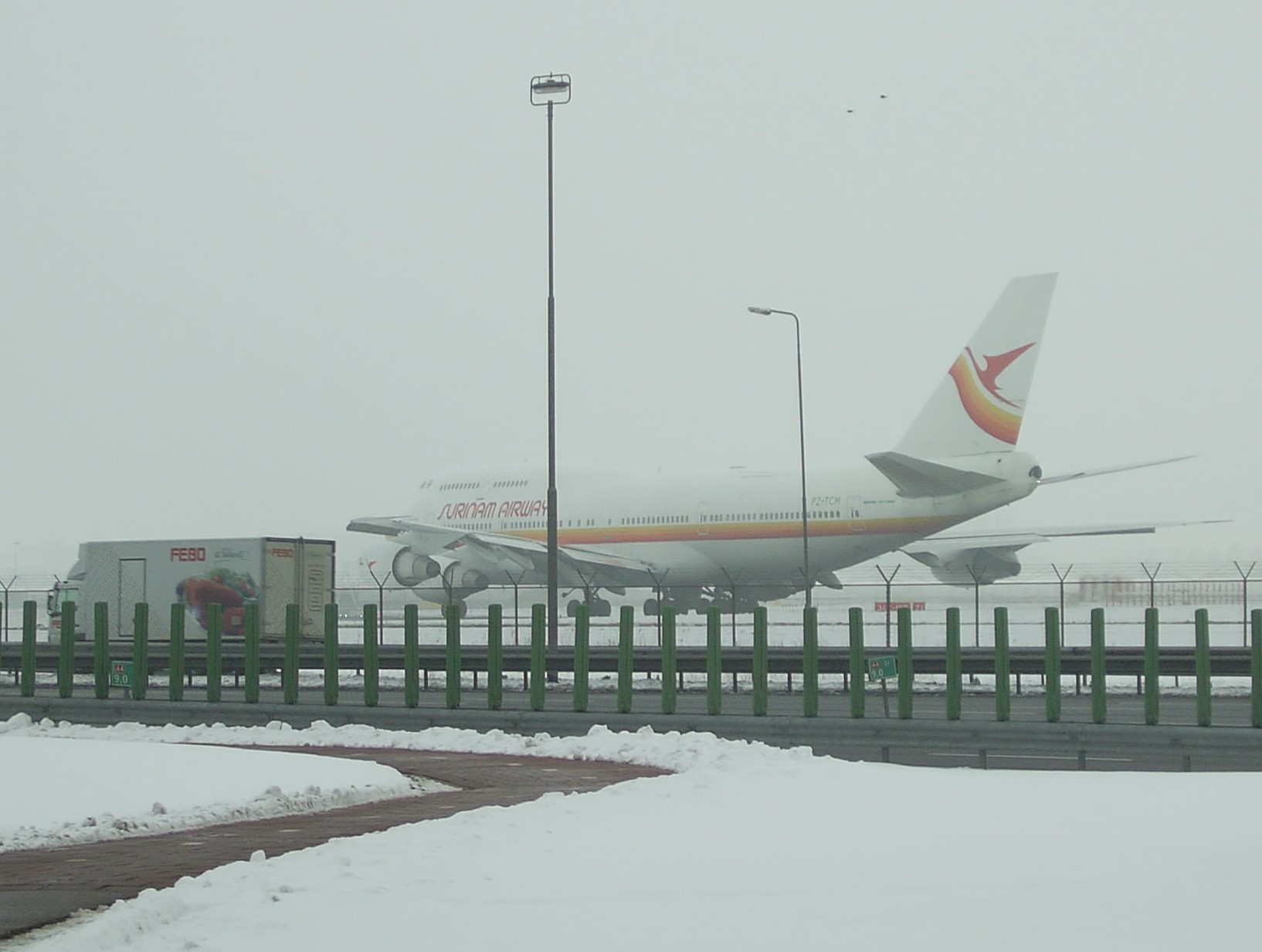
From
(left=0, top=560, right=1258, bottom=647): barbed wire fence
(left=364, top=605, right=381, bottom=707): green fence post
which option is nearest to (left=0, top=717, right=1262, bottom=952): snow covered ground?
(left=364, top=605, right=381, bottom=707): green fence post

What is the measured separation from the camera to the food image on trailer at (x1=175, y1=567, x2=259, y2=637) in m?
29.0

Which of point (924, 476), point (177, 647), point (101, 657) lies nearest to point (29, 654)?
point (101, 657)

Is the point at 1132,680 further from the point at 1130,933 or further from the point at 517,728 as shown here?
the point at 1130,933

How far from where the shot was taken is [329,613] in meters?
17.7

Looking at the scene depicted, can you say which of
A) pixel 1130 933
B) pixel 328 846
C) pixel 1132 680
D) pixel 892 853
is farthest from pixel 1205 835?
pixel 1132 680

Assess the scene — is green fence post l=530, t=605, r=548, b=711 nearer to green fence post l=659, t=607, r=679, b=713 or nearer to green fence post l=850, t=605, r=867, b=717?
green fence post l=659, t=607, r=679, b=713

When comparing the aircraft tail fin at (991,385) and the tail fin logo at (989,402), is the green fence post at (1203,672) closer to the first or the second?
the aircraft tail fin at (991,385)

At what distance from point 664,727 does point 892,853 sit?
25.6 ft

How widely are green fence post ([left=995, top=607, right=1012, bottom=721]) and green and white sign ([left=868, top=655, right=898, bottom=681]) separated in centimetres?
111

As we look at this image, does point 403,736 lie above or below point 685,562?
below

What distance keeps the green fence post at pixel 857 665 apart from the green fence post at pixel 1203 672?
2.96 metres

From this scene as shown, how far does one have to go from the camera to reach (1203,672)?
14195mm

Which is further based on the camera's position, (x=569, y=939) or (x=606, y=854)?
(x=606, y=854)

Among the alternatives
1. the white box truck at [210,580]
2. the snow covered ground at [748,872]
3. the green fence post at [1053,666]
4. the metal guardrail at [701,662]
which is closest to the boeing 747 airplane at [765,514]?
the white box truck at [210,580]
